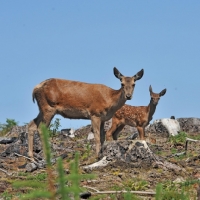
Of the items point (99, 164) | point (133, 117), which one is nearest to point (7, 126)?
point (133, 117)

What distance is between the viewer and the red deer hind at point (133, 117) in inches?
816

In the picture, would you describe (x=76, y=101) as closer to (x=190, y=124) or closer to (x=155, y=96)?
(x=155, y=96)

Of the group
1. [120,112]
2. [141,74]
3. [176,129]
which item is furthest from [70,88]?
[176,129]

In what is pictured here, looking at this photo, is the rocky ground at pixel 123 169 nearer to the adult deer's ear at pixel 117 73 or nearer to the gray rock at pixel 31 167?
the gray rock at pixel 31 167

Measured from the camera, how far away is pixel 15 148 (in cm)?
1583

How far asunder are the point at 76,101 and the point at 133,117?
5.13m

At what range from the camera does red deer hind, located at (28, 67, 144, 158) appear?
53.7 feet

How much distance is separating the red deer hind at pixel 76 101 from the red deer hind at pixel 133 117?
3821 millimetres

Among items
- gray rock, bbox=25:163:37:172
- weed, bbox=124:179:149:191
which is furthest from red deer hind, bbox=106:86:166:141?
weed, bbox=124:179:149:191

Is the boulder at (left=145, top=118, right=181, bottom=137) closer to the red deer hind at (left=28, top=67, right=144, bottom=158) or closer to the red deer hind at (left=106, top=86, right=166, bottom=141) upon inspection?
the red deer hind at (left=106, top=86, right=166, bottom=141)

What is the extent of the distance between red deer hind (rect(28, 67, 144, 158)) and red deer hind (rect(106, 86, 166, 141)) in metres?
3.82

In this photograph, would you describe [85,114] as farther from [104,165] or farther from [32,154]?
[104,165]

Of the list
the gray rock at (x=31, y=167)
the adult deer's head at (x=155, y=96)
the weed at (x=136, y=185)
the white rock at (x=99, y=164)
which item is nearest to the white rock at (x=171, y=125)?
the adult deer's head at (x=155, y=96)

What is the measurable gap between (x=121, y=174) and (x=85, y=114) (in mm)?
4998
